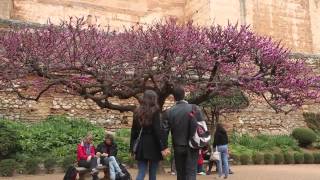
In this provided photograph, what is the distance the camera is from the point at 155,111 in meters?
6.45

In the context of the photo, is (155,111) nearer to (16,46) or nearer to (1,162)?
(16,46)

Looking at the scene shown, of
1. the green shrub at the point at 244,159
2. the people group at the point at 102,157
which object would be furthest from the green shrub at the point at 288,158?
the people group at the point at 102,157

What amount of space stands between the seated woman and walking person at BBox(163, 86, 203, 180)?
3127 millimetres

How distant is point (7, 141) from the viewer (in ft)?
37.4

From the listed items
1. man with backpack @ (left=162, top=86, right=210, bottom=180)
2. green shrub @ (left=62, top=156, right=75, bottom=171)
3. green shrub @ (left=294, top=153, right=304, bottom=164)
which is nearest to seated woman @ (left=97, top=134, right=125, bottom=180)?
green shrub @ (left=62, top=156, right=75, bottom=171)

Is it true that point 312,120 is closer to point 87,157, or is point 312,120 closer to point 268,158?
point 268,158

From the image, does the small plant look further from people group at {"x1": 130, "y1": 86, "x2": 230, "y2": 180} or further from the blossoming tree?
people group at {"x1": 130, "y1": 86, "x2": 230, "y2": 180}

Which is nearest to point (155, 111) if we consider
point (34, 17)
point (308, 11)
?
point (34, 17)

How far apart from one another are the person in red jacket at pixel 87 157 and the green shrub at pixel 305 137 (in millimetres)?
10934

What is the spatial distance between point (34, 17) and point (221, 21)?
979cm

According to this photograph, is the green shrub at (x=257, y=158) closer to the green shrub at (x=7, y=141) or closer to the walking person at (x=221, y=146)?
the walking person at (x=221, y=146)

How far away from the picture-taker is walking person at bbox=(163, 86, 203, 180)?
251 inches

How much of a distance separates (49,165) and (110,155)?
2.47m

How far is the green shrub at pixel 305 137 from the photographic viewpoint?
18.2 m
